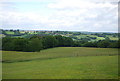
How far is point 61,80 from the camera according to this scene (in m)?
14.7

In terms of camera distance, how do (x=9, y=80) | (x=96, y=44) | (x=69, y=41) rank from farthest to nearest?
(x=69, y=41) < (x=96, y=44) < (x=9, y=80)

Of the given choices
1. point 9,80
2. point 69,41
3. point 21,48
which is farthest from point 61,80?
point 69,41

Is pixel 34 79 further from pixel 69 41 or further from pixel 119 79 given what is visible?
pixel 69 41

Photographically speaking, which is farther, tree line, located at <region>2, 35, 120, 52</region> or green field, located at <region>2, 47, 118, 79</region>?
tree line, located at <region>2, 35, 120, 52</region>

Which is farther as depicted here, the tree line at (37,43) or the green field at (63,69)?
the tree line at (37,43)

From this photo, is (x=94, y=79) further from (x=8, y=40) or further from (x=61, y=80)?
(x=8, y=40)

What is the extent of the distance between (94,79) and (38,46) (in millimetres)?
67069

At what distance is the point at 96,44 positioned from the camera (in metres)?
90.9

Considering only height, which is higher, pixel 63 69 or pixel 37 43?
pixel 63 69

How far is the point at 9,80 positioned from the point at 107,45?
253 ft

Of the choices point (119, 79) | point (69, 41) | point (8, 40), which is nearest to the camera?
point (119, 79)

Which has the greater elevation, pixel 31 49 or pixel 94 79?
pixel 94 79

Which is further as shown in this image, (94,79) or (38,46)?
(38,46)

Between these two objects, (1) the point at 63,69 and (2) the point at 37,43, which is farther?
(2) the point at 37,43
